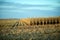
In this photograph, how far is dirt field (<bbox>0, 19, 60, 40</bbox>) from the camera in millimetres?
3635

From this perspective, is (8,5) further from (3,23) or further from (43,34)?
(43,34)

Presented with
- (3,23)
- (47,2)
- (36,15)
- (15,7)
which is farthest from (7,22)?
(47,2)

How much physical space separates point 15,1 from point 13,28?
53cm

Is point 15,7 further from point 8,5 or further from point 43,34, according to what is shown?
point 43,34

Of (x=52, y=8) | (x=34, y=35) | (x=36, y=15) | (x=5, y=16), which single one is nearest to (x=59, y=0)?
(x=52, y=8)

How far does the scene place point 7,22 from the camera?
373 centimetres

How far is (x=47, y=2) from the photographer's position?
3732 mm

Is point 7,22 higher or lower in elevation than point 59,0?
lower

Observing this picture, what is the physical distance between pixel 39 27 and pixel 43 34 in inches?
6.1

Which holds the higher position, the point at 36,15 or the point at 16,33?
the point at 36,15

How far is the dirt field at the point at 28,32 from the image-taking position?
3635 mm

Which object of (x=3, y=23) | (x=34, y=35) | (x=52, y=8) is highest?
(x=52, y=8)

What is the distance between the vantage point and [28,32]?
3.67m

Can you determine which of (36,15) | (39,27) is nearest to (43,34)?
(39,27)
